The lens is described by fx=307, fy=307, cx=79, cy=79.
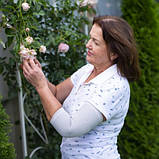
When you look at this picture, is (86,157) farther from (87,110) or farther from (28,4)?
(28,4)

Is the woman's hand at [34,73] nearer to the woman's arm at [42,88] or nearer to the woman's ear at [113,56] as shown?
the woman's arm at [42,88]

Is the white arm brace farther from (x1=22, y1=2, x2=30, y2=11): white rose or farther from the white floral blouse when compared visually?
(x1=22, y1=2, x2=30, y2=11): white rose

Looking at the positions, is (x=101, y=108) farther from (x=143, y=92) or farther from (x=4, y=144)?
(x=143, y=92)

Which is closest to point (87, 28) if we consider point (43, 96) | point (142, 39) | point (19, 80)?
point (142, 39)

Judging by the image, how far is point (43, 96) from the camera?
150 centimetres

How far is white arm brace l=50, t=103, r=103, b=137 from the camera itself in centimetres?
145

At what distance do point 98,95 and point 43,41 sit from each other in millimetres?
650

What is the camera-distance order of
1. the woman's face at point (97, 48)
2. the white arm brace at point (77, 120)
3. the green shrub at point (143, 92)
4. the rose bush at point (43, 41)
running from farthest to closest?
1. the green shrub at point (143, 92)
2. the rose bush at point (43, 41)
3. the woman's face at point (97, 48)
4. the white arm brace at point (77, 120)

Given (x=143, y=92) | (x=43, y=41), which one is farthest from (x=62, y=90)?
(x=143, y=92)

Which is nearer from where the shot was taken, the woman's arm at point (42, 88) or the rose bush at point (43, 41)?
the woman's arm at point (42, 88)

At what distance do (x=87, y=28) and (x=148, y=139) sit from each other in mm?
1327

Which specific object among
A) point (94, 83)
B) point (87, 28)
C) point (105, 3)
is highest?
point (105, 3)

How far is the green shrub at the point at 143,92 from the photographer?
10.3 ft

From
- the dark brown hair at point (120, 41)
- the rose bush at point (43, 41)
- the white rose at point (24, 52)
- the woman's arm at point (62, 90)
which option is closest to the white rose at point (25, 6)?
the rose bush at point (43, 41)
